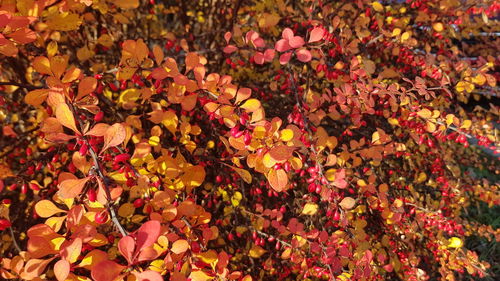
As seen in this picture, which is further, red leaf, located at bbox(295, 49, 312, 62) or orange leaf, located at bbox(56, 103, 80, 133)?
red leaf, located at bbox(295, 49, 312, 62)

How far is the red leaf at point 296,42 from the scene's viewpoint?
4.75 ft

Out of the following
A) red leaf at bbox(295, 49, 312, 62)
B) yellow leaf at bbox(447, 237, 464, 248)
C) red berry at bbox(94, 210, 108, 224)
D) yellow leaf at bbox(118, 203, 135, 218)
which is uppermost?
red leaf at bbox(295, 49, 312, 62)

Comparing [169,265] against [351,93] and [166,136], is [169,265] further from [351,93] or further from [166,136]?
[166,136]

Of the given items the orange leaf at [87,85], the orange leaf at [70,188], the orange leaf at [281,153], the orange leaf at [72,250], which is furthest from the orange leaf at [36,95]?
the orange leaf at [281,153]

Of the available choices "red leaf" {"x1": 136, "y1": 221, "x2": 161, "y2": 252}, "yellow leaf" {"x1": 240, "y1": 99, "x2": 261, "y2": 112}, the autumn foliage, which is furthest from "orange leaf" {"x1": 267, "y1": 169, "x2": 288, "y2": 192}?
"red leaf" {"x1": 136, "y1": 221, "x2": 161, "y2": 252}

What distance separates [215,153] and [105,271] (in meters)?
1.65

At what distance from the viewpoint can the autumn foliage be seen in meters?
1.08

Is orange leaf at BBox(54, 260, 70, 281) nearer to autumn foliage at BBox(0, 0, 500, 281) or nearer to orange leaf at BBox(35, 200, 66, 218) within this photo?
autumn foliage at BBox(0, 0, 500, 281)

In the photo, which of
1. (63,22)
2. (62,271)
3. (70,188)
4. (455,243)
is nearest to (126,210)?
(70,188)

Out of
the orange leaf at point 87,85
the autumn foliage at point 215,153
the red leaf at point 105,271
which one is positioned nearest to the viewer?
the red leaf at point 105,271

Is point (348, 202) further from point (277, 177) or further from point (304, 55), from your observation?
point (304, 55)

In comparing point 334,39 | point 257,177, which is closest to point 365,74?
point 334,39

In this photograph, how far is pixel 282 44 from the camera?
1.52 metres

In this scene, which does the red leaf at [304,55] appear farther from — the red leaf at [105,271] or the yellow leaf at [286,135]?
the red leaf at [105,271]
